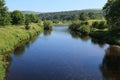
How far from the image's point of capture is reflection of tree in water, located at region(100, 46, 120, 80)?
3828cm

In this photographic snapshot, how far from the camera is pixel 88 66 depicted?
44969 millimetres

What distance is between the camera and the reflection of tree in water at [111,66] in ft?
126

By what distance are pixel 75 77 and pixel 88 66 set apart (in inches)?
330

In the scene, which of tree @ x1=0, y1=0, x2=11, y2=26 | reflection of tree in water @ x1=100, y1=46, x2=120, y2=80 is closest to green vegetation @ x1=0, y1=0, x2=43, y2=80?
tree @ x1=0, y1=0, x2=11, y2=26

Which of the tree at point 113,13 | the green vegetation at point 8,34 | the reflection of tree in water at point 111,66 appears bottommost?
the reflection of tree in water at point 111,66

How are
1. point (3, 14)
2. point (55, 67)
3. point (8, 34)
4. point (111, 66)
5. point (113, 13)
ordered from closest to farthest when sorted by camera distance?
point (55, 67), point (111, 66), point (8, 34), point (113, 13), point (3, 14)

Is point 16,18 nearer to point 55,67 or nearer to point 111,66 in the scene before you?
point 55,67

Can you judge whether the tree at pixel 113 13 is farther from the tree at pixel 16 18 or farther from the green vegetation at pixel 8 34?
the tree at pixel 16 18

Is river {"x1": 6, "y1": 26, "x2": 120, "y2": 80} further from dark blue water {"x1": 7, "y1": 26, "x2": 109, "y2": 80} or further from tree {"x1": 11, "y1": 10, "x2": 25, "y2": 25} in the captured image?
tree {"x1": 11, "y1": 10, "x2": 25, "y2": 25}

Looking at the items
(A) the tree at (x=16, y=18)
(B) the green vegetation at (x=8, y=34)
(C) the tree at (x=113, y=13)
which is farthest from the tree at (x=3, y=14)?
(C) the tree at (x=113, y=13)

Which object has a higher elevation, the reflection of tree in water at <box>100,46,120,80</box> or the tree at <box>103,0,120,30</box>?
the tree at <box>103,0,120,30</box>

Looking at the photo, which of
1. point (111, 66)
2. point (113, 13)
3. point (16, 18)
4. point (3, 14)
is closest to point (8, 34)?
point (3, 14)

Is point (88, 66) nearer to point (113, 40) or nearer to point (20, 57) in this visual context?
point (20, 57)

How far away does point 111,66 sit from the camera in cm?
4488
